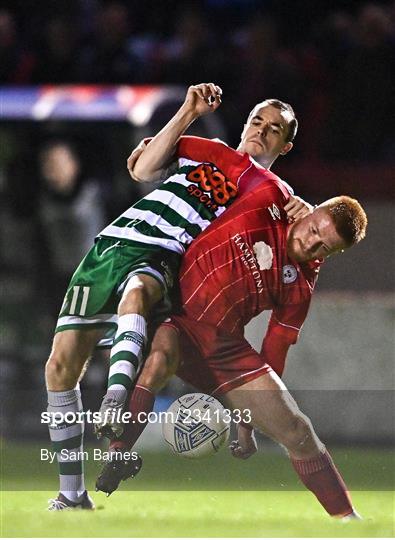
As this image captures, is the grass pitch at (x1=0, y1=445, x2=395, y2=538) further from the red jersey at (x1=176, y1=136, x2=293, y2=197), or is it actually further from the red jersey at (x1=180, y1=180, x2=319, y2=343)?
the red jersey at (x1=176, y1=136, x2=293, y2=197)

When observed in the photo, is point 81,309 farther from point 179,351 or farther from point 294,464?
point 294,464

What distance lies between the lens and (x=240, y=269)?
15.5 ft

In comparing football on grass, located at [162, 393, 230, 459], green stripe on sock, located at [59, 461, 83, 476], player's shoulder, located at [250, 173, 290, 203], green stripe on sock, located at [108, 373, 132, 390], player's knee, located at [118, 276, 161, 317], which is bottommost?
green stripe on sock, located at [59, 461, 83, 476]

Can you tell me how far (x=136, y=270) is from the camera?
4.67 metres

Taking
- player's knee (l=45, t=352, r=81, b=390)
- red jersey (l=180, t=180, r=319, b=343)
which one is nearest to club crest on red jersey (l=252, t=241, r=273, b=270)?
red jersey (l=180, t=180, r=319, b=343)

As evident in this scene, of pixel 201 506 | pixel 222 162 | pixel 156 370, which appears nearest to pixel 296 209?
pixel 222 162

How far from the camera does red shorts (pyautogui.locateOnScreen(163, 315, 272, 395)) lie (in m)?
4.72

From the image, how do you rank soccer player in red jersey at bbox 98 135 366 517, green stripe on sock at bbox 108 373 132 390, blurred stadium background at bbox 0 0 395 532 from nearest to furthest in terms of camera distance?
1. green stripe on sock at bbox 108 373 132 390
2. soccer player in red jersey at bbox 98 135 366 517
3. blurred stadium background at bbox 0 0 395 532

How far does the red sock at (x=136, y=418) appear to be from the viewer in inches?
182

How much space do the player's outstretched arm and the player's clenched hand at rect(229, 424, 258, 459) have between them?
2.86 ft

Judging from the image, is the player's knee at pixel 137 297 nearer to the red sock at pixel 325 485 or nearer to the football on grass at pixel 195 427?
the football on grass at pixel 195 427

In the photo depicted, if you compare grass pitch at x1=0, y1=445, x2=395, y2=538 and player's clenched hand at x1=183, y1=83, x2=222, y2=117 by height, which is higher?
player's clenched hand at x1=183, y1=83, x2=222, y2=117

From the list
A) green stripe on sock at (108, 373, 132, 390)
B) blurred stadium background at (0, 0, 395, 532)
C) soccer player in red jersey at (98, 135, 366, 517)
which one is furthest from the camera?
blurred stadium background at (0, 0, 395, 532)

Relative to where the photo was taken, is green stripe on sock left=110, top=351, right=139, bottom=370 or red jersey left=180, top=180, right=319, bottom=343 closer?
green stripe on sock left=110, top=351, right=139, bottom=370
